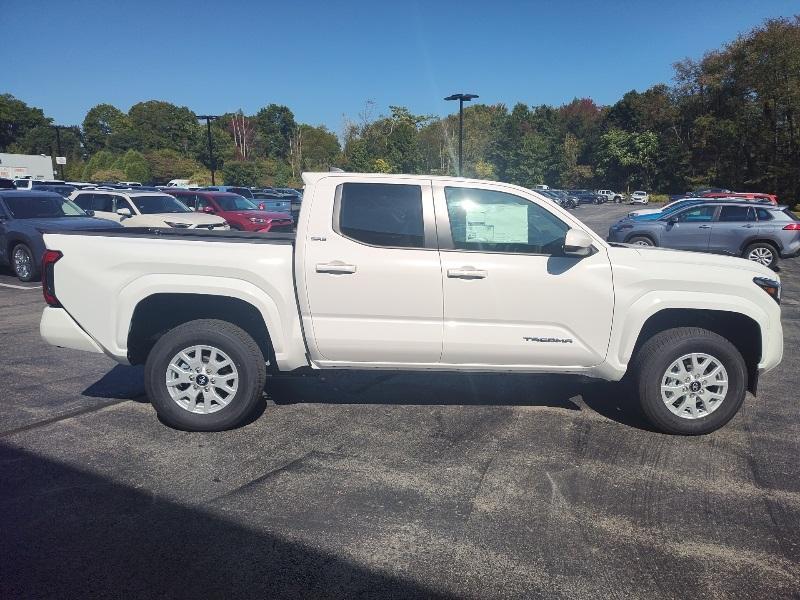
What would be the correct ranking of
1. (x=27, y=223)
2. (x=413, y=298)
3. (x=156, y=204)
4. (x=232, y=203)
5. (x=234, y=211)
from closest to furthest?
(x=413, y=298)
(x=27, y=223)
(x=156, y=204)
(x=234, y=211)
(x=232, y=203)

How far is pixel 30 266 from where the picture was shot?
11.8 meters

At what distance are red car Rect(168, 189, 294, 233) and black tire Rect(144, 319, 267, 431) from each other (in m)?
12.2

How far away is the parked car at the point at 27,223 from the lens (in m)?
11.5

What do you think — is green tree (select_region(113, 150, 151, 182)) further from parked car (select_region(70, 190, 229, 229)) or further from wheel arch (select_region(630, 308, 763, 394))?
wheel arch (select_region(630, 308, 763, 394))

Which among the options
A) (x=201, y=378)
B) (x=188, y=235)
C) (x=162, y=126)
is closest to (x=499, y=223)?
(x=188, y=235)

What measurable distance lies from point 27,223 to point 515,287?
10.7 meters

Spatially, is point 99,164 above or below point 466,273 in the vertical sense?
above

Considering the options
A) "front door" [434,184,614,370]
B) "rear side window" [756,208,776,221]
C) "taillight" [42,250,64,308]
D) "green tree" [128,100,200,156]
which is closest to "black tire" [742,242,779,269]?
"rear side window" [756,208,776,221]

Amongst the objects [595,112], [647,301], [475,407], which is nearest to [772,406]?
[647,301]

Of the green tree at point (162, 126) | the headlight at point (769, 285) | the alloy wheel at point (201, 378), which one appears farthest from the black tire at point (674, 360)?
the green tree at point (162, 126)

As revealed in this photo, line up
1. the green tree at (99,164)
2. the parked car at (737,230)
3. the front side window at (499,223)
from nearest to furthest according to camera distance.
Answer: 1. the front side window at (499,223)
2. the parked car at (737,230)
3. the green tree at (99,164)

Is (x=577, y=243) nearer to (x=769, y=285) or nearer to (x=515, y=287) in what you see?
(x=515, y=287)

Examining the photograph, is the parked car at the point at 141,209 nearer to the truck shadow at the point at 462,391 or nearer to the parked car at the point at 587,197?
the truck shadow at the point at 462,391

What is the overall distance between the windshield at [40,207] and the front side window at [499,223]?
1023cm
